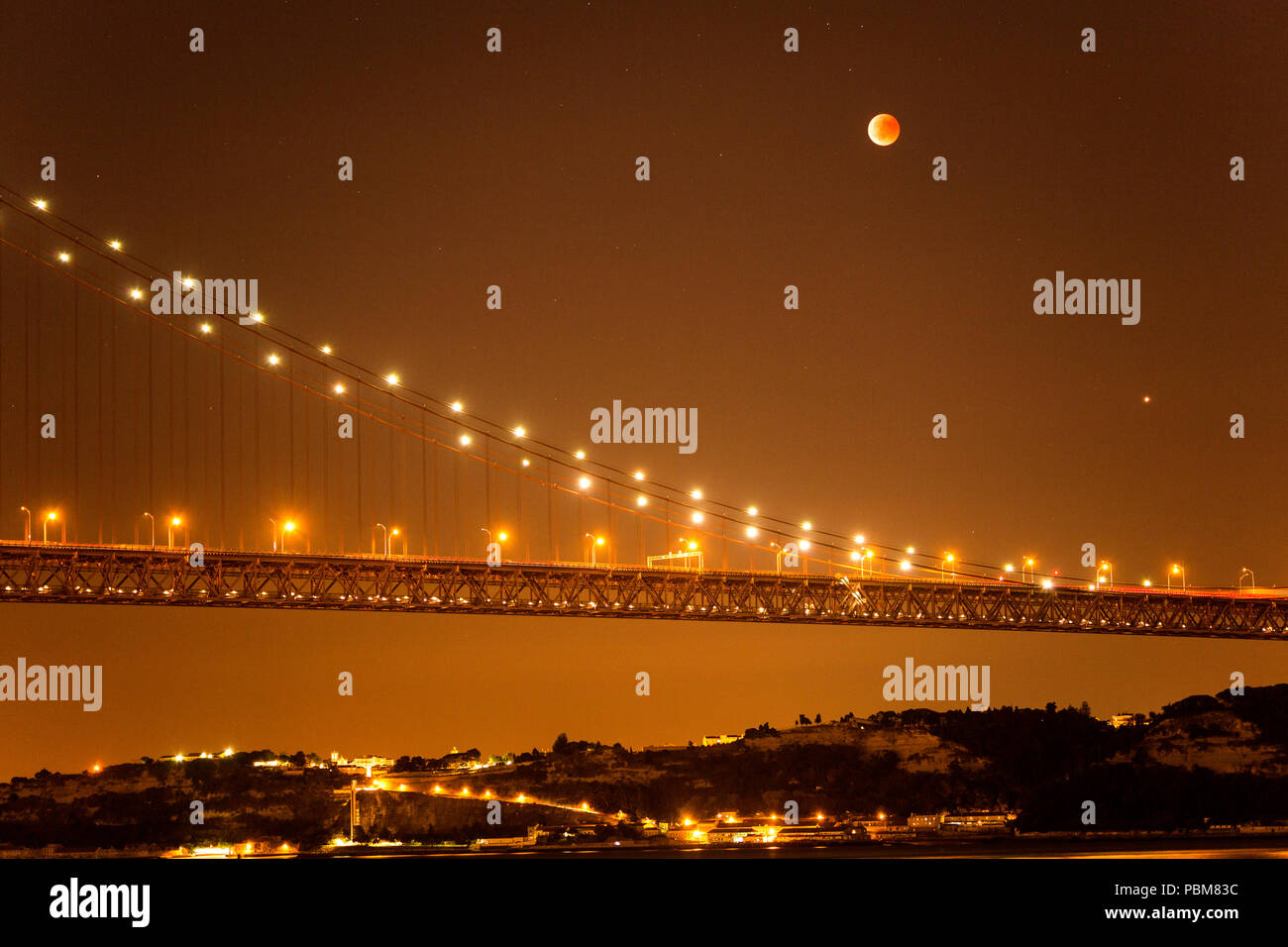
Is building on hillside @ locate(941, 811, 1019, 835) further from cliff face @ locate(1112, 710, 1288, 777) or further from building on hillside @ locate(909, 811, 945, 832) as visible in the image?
cliff face @ locate(1112, 710, 1288, 777)

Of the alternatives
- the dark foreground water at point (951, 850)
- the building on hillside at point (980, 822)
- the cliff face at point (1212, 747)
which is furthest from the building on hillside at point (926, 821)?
the cliff face at point (1212, 747)

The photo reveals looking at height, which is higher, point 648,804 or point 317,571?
point 317,571

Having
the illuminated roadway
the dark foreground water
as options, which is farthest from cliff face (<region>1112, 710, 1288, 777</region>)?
the dark foreground water

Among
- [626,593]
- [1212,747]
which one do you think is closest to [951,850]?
[626,593]

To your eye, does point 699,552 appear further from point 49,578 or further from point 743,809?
point 49,578

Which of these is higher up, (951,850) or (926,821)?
(951,850)

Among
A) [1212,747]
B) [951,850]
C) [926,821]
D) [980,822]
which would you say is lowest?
[926,821]

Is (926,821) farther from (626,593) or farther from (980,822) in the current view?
(626,593)
